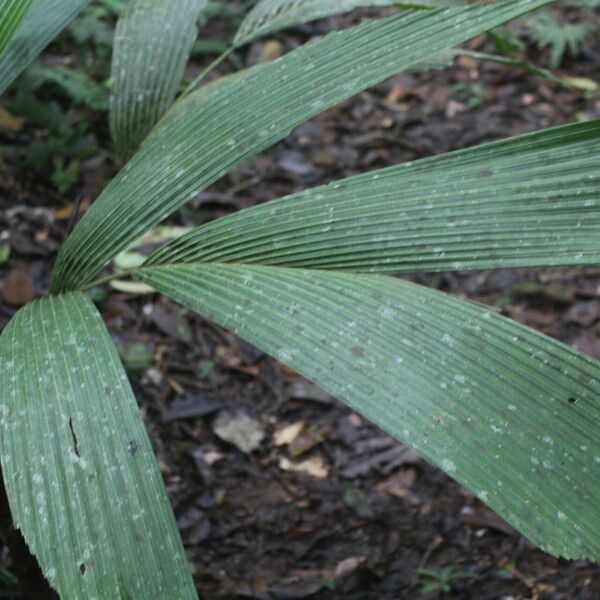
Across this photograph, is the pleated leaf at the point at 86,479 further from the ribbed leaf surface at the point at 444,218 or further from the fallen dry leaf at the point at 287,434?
the fallen dry leaf at the point at 287,434

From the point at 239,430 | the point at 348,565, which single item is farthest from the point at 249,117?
the point at 239,430

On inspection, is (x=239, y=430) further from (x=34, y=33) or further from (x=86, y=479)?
(x=86, y=479)

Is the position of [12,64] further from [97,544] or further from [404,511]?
[404,511]

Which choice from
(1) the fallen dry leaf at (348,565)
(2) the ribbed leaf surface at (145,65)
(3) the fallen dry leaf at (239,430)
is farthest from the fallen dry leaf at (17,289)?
(1) the fallen dry leaf at (348,565)

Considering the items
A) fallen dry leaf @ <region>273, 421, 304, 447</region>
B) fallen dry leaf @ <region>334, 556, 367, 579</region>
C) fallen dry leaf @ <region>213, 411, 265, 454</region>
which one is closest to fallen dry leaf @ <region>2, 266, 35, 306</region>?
fallen dry leaf @ <region>213, 411, 265, 454</region>

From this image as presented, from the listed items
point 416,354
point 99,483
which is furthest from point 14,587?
point 416,354

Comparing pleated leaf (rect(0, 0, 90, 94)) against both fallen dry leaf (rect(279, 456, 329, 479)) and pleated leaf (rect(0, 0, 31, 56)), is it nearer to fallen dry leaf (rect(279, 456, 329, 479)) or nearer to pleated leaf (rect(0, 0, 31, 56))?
pleated leaf (rect(0, 0, 31, 56))

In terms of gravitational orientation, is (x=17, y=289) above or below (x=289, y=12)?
below
